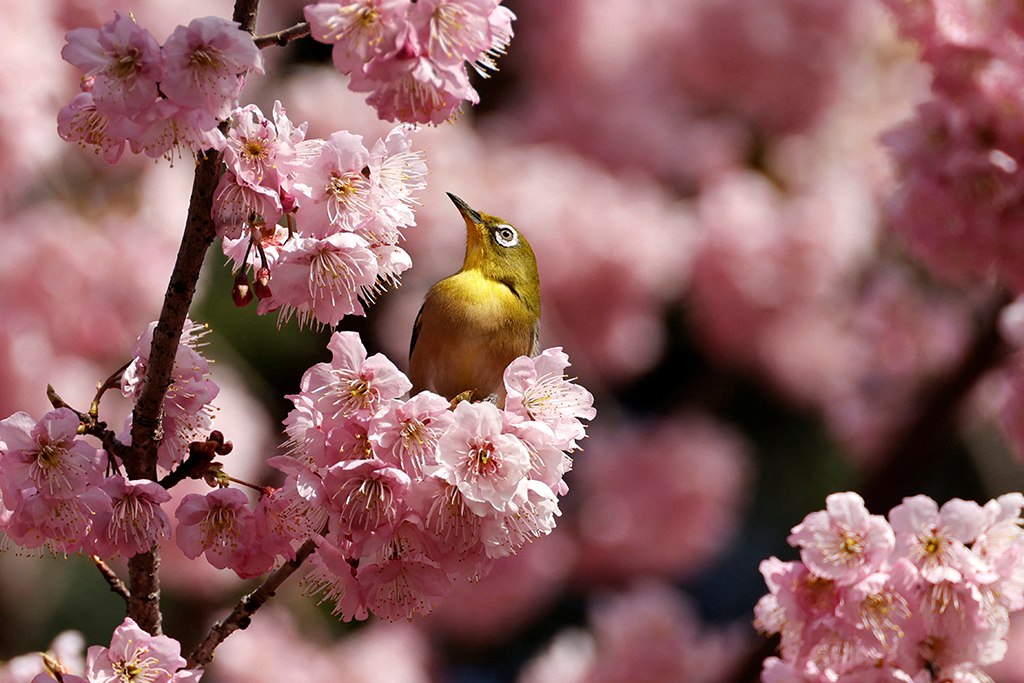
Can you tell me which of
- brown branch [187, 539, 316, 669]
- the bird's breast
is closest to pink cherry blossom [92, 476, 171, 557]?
brown branch [187, 539, 316, 669]

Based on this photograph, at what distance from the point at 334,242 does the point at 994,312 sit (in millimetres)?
2761

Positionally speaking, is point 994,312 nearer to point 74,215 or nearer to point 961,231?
point 961,231

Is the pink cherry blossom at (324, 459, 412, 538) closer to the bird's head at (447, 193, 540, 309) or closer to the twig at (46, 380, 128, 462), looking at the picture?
the twig at (46, 380, 128, 462)

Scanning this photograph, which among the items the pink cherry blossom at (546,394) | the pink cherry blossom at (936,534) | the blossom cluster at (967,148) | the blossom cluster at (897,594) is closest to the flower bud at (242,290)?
the pink cherry blossom at (546,394)

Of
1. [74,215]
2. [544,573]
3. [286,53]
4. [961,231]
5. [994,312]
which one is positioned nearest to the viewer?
[961,231]

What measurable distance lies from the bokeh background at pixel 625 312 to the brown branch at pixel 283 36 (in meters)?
2.64

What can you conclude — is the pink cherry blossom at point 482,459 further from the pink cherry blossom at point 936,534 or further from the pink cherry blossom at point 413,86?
the pink cherry blossom at point 936,534

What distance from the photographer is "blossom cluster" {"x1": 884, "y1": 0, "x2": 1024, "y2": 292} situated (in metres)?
2.84

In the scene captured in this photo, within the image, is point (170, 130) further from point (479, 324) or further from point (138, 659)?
point (479, 324)

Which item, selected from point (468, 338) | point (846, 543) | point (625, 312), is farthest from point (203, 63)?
point (625, 312)

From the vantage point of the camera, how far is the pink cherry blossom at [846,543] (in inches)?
72.1

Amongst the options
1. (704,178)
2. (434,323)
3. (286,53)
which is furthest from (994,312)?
(286,53)

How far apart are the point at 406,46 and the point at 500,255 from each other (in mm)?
1059

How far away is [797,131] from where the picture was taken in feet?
21.2
